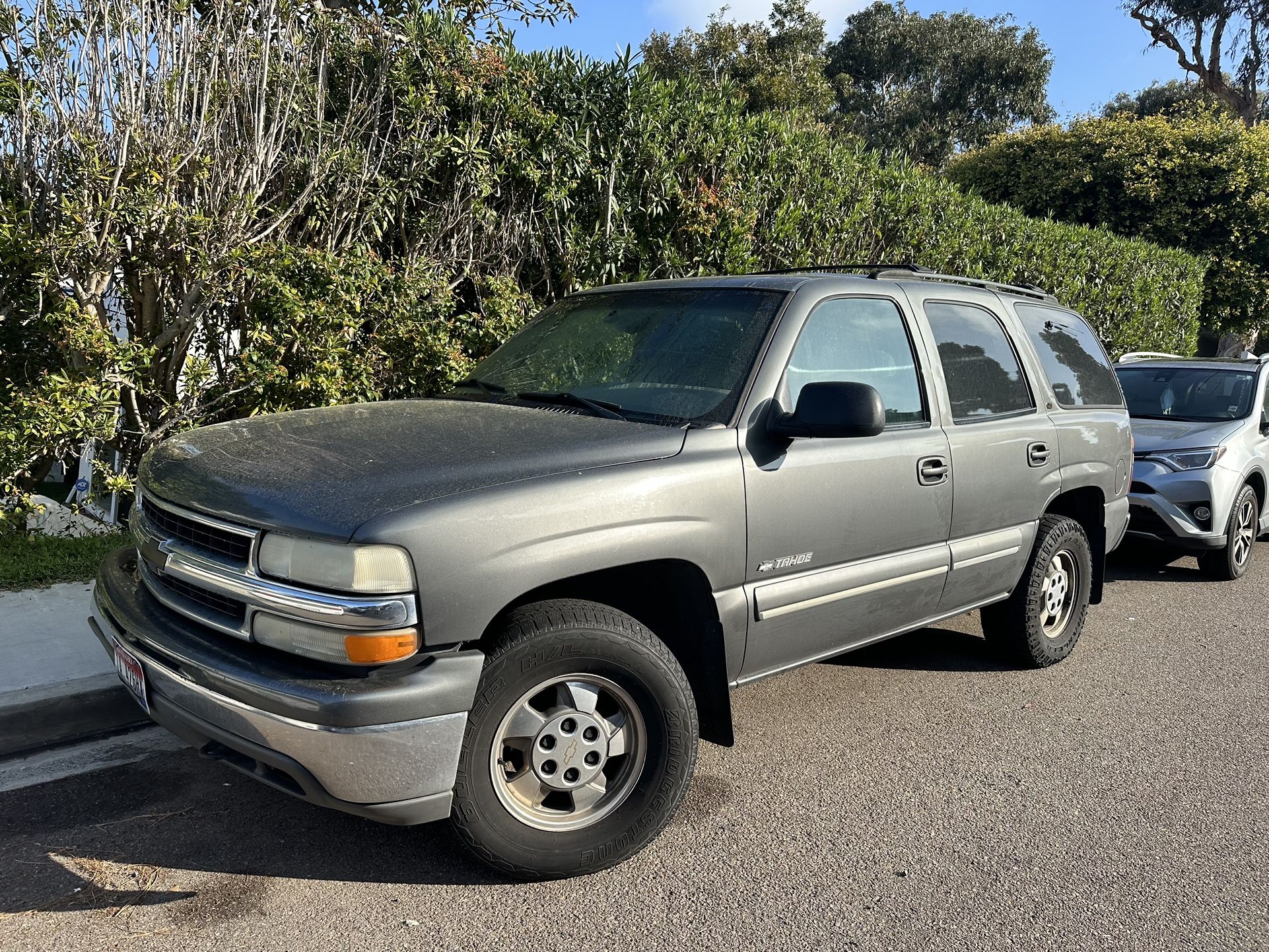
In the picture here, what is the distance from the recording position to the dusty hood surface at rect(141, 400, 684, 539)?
107 inches

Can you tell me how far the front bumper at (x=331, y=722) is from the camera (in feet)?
8.39

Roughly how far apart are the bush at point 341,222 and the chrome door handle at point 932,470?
3.59m

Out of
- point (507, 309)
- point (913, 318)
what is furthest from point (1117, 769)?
point (507, 309)

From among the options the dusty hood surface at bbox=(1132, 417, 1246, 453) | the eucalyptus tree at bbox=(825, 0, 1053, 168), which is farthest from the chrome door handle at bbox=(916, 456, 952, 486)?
the eucalyptus tree at bbox=(825, 0, 1053, 168)

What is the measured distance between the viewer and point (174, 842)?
3254 millimetres

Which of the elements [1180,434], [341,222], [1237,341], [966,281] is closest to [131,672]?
[966,281]

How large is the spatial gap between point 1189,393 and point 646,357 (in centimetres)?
621

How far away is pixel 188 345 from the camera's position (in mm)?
6414

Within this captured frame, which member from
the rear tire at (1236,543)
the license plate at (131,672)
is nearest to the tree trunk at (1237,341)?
the rear tire at (1236,543)

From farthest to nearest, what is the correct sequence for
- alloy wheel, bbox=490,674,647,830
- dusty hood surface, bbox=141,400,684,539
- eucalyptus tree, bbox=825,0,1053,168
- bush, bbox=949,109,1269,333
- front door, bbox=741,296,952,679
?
eucalyptus tree, bbox=825,0,1053,168 → bush, bbox=949,109,1269,333 → front door, bbox=741,296,952,679 → alloy wheel, bbox=490,674,647,830 → dusty hood surface, bbox=141,400,684,539

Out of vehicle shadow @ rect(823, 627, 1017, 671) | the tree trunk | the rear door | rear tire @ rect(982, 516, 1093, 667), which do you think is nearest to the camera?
the rear door

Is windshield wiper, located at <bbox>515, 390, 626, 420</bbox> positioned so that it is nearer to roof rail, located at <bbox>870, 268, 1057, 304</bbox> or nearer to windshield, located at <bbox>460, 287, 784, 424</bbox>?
windshield, located at <bbox>460, 287, 784, 424</bbox>

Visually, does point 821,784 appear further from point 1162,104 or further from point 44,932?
point 1162,104

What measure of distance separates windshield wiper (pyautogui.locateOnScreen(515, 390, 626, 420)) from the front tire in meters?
0.77
